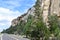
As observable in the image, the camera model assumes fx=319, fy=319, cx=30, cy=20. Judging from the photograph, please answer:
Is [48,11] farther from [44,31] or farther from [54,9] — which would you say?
[44,31]

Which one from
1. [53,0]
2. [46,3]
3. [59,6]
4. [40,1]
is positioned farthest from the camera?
[40,1]

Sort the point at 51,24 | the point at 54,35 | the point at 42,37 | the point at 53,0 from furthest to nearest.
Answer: the point at 53,0, the point at 51,24, the point at 54,35, the point at 42,37

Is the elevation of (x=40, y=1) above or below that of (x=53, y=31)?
above

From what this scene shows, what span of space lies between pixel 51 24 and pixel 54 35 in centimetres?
740

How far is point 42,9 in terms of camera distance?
122 m

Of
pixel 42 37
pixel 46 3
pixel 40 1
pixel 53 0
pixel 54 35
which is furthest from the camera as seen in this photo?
pixel 40 1

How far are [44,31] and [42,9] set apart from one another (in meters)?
68.6

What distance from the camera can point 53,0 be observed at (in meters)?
110

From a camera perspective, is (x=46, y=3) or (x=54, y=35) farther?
(x=46, y=3)

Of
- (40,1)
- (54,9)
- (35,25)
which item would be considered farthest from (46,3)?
(35,25)

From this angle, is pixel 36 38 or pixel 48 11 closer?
pixel 36 38

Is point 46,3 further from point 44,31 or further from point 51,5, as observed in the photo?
point 44,31

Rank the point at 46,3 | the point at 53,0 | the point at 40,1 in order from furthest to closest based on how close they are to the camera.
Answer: the point at 40,1 < the point at 46,3 < the point at 53,0

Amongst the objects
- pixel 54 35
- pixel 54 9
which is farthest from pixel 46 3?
pixel 54 35
